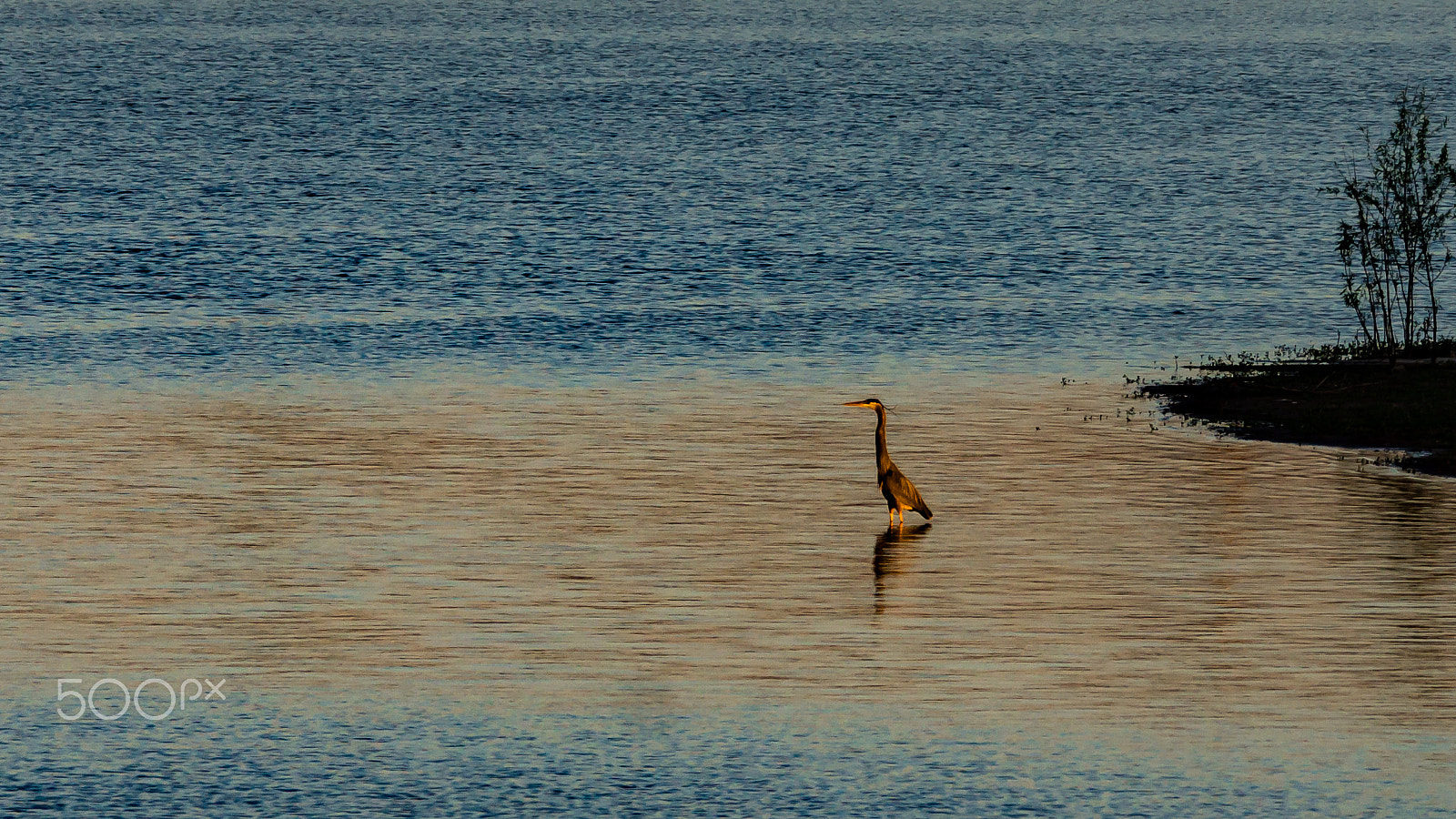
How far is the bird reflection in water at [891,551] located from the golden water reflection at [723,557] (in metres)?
0.07

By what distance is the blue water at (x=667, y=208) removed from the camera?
164 feet

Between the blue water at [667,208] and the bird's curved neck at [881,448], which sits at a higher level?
the blue water at [667,208]

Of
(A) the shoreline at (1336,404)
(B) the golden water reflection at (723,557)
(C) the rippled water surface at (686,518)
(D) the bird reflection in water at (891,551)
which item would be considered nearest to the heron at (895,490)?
(D) the bird reflection in water at (891,551)

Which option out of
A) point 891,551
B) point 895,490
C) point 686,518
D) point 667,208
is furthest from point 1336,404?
point 667,208

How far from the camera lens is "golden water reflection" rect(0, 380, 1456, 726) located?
21375mm

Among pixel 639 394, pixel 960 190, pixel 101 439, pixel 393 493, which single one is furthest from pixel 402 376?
pixel 960 190

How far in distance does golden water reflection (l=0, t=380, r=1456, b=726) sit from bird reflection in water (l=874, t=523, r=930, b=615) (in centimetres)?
7

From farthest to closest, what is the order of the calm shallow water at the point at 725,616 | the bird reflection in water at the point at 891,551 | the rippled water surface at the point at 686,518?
the bird reflection in water at the point at 891,551 < the rippled water surface at the point at 686,518 < the calm shallow water at the point at 725,616

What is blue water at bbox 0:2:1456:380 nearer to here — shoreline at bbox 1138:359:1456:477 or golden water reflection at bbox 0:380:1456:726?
shoreline at bbox 1138:359:1456:477

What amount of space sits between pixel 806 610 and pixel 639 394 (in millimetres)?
17544

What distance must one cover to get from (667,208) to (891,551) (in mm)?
50150

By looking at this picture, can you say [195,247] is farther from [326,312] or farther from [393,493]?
[393,493]

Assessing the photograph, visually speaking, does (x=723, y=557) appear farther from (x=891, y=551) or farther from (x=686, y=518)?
(x=686, y=518)

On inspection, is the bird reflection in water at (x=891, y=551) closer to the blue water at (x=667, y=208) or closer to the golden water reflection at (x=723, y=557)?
the golden water reflection at (x=723, y=557)
